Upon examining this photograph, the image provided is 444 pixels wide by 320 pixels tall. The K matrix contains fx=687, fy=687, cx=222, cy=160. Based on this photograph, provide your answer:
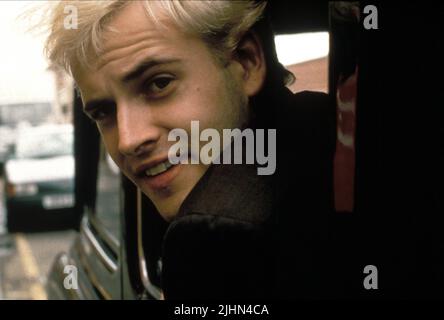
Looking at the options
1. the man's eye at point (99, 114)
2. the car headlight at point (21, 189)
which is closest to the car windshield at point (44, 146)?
the car headlight at point (21, 189)

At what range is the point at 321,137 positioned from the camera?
1382mm

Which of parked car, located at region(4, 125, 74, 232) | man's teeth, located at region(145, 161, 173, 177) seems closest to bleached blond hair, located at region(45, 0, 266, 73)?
man's teeth, located at region(145, 161, 173, 177)

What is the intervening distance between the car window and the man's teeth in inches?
41.0

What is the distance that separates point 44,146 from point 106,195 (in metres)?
4.63

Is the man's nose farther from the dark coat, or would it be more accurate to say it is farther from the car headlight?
the car headlight

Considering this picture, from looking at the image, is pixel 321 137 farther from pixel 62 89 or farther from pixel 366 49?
pixel 62 89

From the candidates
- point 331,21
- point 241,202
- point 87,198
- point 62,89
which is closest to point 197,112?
point 241,202

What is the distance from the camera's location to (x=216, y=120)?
56.7 inches

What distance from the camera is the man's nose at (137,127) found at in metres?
1.44

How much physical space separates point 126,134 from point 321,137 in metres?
0.41

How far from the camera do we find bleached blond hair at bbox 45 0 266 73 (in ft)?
4.48

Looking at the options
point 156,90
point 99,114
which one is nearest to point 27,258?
point 99,114

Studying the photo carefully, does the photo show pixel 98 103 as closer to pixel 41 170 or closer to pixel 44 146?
pixel 41 170

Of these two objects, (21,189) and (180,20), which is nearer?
(180,20)
